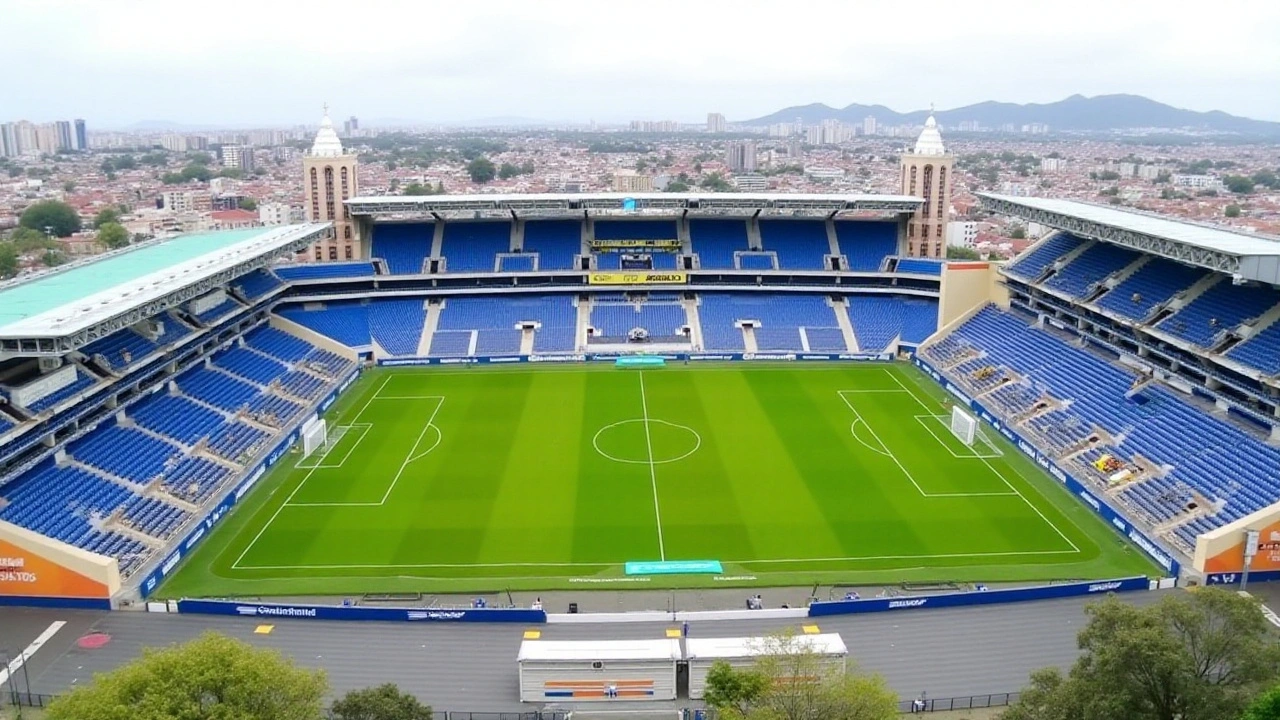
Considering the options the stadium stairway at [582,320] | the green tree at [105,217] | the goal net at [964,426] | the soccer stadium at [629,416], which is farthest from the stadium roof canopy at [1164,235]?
the green tree at [105,217]

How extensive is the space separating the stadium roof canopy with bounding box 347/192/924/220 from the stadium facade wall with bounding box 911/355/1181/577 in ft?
54.5

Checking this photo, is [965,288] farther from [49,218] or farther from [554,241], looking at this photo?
[49,218]

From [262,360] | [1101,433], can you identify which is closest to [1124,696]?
[1101,433]

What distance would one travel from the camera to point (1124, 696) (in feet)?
58.4

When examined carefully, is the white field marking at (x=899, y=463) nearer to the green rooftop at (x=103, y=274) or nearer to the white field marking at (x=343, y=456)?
the white field marking at (x=343, y=456)

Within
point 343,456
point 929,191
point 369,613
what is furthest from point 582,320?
point 369,613

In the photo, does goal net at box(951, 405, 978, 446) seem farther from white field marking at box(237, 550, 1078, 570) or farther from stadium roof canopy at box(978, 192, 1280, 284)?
white field marking at box(237, 550, 1078, 570)

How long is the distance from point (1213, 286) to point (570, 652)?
34.5 m

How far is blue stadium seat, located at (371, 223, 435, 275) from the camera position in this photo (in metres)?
62.9

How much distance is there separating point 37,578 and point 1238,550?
3735cm

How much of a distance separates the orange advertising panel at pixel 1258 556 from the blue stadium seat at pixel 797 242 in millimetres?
37172

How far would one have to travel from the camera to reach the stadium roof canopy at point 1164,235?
33750 millimetres

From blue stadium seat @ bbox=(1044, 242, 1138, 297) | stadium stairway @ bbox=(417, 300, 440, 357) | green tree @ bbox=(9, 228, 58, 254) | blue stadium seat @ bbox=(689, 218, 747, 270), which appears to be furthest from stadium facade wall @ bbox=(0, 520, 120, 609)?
green tree @ bbox=(9, 228, 58, 254)

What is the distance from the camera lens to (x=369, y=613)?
90.2ft
